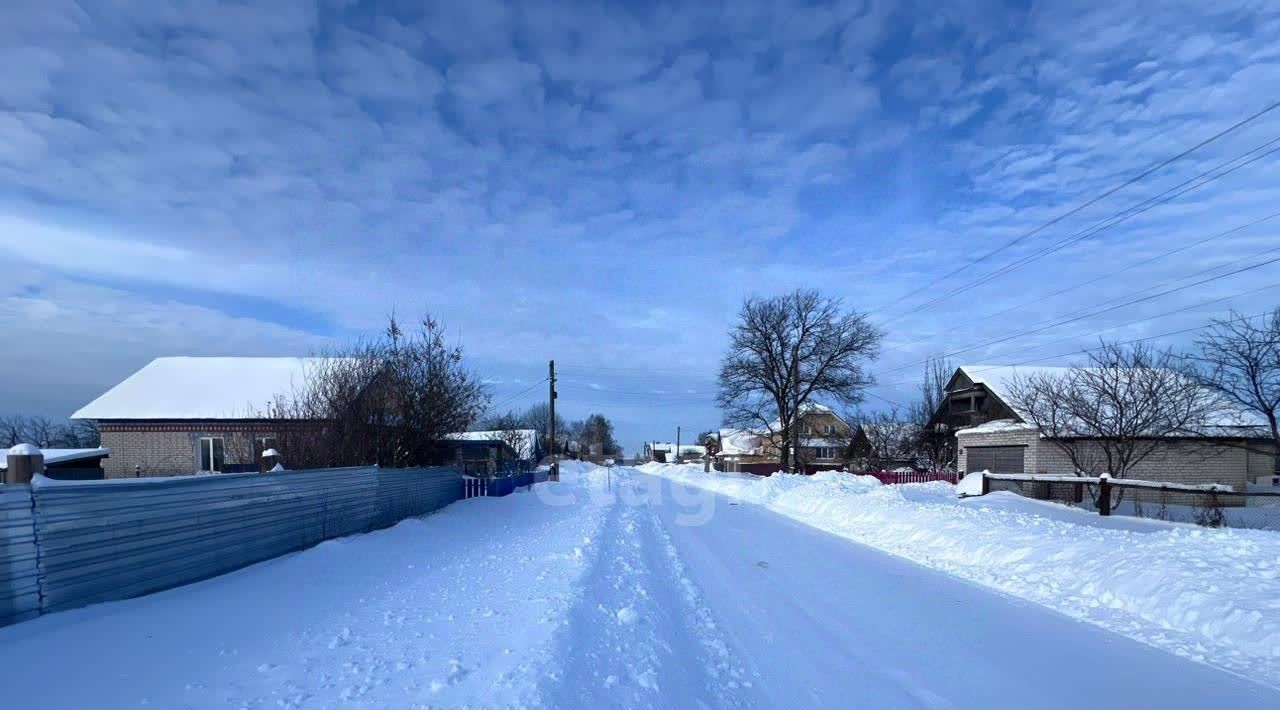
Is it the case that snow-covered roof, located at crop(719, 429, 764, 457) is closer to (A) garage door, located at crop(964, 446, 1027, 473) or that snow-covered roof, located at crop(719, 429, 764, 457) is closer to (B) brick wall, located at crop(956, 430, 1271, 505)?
(A) garage door, located at crop(964, 446, 1027, 473)

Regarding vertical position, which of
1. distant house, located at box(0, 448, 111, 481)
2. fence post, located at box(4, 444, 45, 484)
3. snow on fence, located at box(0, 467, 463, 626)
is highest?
fence post, located at box(4, 444, 45, 484)

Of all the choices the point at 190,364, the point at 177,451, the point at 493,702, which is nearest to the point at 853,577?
the point at 493,702

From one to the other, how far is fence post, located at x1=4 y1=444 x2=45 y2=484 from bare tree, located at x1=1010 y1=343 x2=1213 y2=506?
2566 centimetres

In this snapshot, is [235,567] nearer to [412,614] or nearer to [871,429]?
[412,614]

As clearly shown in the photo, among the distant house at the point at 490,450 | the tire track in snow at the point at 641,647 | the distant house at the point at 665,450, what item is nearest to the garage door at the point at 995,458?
the distant house at the point at 490,450

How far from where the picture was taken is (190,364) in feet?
116

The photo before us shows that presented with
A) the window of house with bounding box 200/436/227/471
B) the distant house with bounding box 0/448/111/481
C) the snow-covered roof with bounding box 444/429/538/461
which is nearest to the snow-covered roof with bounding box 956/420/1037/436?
the snow-covered roof with bounding box 444/429/538/461

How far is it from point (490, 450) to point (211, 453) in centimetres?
2289

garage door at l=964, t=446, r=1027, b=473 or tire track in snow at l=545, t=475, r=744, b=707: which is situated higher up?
tire track in snow at l=545, t=475, r=744, b=707

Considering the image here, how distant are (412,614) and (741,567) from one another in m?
5.89

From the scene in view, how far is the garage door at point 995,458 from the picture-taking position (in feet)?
95.9

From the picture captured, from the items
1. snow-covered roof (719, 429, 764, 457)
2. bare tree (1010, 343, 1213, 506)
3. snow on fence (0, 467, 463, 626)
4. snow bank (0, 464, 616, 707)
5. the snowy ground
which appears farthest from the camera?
snow-covered roof (719, 429, 764, 457)

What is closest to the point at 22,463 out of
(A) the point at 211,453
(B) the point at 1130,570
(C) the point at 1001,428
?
(B) the point at 1130,570

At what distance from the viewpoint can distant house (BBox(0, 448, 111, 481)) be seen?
74.6ft
